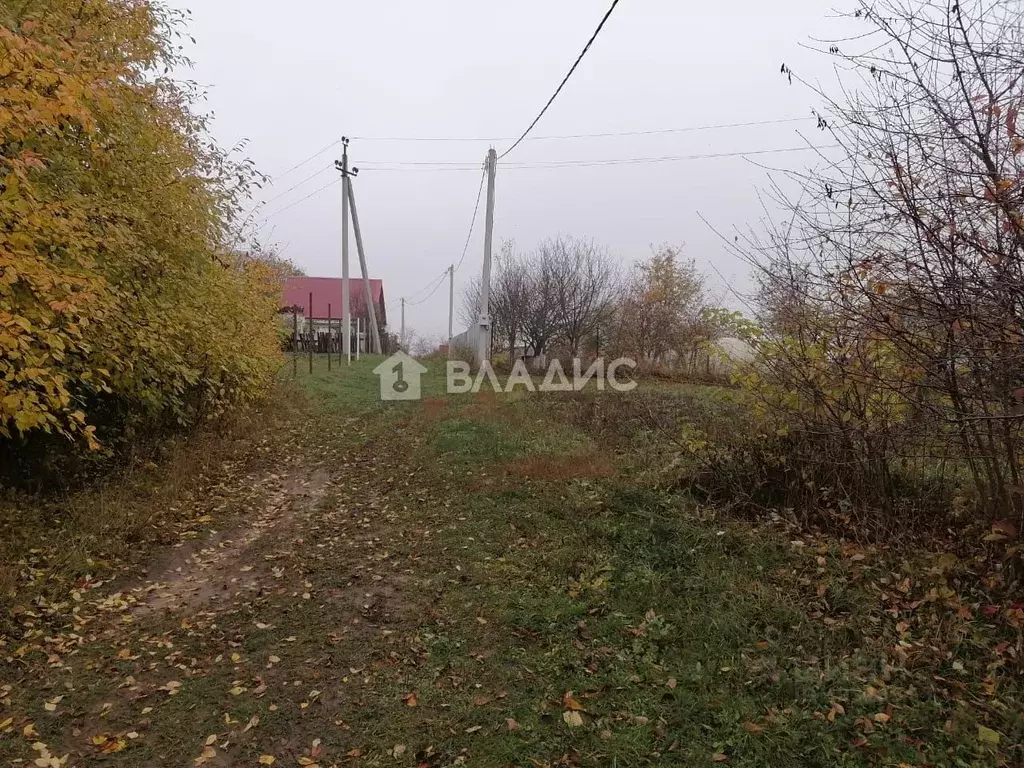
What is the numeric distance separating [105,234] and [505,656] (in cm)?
443

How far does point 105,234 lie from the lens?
14.9 ft

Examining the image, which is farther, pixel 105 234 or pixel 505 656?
pixel 105 234

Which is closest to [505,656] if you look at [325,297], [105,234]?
[105,234]

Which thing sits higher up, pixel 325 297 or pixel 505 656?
pixel 325 297

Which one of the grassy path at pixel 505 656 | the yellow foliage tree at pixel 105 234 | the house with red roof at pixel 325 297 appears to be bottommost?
the grassy path at pixel 505 656

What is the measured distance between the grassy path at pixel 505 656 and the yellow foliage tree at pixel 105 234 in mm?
1536

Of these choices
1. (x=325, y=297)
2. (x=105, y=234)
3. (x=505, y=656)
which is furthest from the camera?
(x=325, y=297)

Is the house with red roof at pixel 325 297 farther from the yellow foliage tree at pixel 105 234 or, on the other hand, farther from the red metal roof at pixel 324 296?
the yellow foliage tree at pixel 105 234

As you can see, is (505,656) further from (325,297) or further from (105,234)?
(325,297)

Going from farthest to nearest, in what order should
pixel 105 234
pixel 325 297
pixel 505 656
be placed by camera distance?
pixel 325 297, pixel 105 234, pixel 505 656

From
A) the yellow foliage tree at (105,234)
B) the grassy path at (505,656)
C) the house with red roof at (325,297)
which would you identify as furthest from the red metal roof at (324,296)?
the grassy path at (505,656)

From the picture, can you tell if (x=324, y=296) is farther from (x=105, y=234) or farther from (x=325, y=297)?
(x=105, y=234)

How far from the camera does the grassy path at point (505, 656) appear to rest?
8.65 ft

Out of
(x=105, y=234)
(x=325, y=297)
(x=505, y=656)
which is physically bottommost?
(x=505, y=656)
